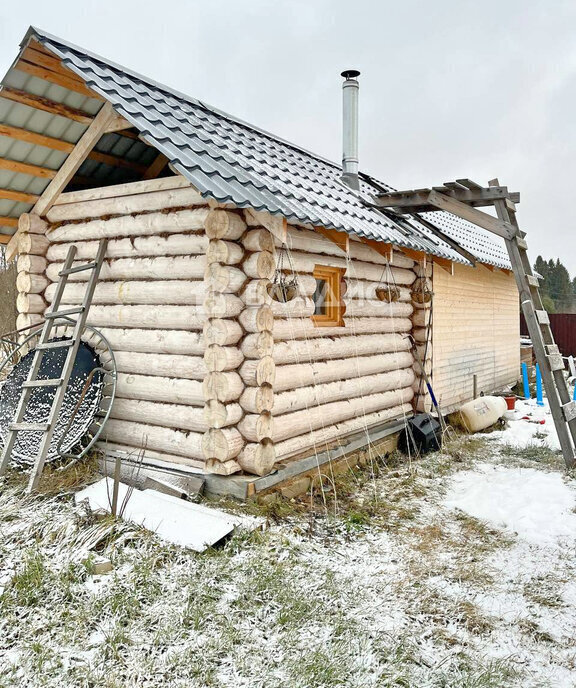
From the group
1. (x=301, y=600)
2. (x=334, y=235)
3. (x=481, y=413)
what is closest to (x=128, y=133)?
(x=334, y=235)

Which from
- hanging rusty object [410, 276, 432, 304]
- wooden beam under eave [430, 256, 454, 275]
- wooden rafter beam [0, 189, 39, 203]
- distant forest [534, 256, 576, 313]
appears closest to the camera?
wooden rafter beam [0, 189, 39, 203]

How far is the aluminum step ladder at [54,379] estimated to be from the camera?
5.34 meters

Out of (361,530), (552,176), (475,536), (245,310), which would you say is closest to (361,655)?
(361,530)

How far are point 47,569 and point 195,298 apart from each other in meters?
2.66

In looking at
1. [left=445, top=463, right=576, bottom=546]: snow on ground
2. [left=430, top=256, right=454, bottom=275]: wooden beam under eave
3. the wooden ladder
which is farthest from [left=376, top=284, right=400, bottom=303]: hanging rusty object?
[left=445, top=463, right=576, bottom=546]: snow on ground

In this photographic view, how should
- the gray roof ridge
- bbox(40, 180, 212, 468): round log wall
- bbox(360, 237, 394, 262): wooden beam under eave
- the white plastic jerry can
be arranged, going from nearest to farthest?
the gray roof ridge, bbox(40, 180, 212, 468): round log wall, bbox(360, 237, 394, 262): wooden beam under eave, the white plastic jerry can

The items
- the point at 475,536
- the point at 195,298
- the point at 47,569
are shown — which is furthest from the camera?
the point at 195,298

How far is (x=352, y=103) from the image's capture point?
920 cm

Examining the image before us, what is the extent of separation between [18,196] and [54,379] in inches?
95.6

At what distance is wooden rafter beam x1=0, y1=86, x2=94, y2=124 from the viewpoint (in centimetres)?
537

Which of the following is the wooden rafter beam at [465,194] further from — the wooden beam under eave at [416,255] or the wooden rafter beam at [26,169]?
the wooden rafter beam at [26,169]

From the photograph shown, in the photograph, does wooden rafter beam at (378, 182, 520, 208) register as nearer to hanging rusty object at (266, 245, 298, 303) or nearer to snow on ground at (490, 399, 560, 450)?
hanging rusty object at (266, 245, 298, 303)

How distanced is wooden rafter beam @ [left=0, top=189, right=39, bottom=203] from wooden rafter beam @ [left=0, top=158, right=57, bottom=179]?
31 centimetres

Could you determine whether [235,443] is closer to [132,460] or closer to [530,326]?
[132,460]
